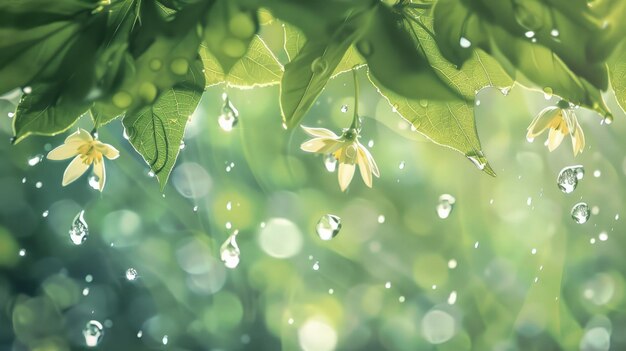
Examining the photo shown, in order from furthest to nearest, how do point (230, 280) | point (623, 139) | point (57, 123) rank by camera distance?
1. point (230, 280)
2. point (623, 139)
3. point (57, 123)

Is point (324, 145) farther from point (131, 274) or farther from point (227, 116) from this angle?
point (131, 274)

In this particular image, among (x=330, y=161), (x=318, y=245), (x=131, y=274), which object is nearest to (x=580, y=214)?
(x=330, y=161)

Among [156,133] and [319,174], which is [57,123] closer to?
[156,133]

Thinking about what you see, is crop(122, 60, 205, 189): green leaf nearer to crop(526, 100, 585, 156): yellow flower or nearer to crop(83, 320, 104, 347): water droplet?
crop(526, 100, 585, 156): yellow flower

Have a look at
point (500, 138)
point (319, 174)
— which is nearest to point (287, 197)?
point (319, 174)

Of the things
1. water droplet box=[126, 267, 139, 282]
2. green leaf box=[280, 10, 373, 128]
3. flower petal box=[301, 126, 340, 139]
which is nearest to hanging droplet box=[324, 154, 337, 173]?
flower petal box=[301, 126, 340, 139]

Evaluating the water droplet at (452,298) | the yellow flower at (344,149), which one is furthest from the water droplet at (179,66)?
the water droplet at (452,298)
